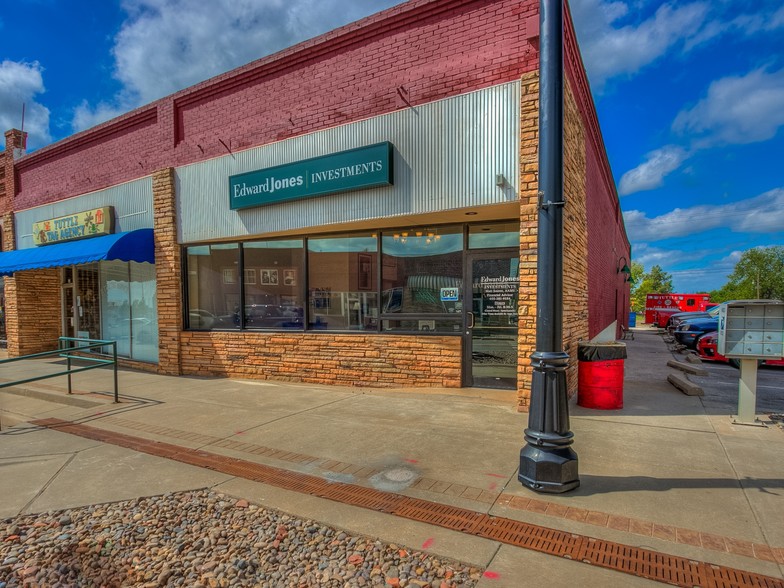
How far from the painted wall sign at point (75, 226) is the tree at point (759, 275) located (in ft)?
298

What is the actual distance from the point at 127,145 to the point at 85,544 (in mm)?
10561

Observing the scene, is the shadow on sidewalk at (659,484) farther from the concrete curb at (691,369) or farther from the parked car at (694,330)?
the parked car at (694,330)

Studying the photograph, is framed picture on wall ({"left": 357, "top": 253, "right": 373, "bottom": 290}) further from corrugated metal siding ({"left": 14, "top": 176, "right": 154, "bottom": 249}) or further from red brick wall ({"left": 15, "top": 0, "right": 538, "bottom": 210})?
corrugated metal siding ({"left": 14, "top": 176, "right": 154, "bottom": 249})

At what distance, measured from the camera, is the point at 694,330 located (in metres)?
15.9

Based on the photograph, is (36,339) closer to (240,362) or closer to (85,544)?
(240,362)

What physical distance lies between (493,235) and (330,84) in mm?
4086

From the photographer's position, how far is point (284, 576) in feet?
9.21

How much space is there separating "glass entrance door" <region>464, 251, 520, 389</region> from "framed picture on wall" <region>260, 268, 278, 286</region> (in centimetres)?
423

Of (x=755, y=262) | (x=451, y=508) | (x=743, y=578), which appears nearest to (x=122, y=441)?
(x=451, y=508)

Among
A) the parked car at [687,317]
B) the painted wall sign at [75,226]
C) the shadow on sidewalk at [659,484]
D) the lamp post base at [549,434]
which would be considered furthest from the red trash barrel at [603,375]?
the parked car at [687,317]

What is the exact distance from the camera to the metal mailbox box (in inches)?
212

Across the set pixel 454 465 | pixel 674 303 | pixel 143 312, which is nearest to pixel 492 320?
pixel 454 465

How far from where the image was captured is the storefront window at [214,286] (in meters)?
9.88

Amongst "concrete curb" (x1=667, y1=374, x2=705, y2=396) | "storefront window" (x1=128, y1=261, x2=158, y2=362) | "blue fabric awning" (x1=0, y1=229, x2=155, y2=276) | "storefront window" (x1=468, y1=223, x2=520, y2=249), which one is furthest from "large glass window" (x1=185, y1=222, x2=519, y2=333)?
"concrete curb" (x1=667, y1=374, x2=705, y2=396)
